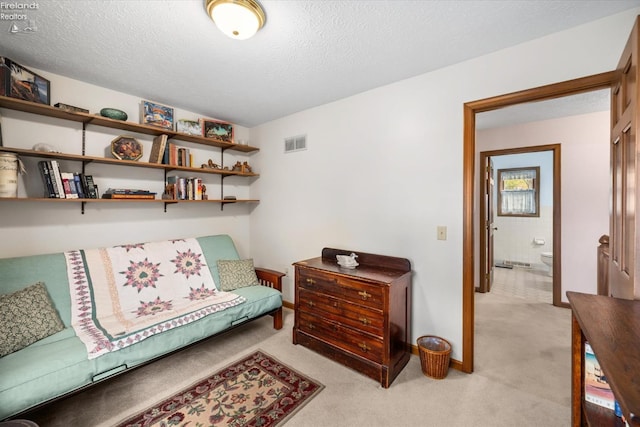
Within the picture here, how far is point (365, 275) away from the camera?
2.13m

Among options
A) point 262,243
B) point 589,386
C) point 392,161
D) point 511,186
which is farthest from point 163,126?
point 511,186

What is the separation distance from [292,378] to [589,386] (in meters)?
1.70

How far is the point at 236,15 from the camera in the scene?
143 cm

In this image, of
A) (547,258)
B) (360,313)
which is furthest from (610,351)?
(547,258)

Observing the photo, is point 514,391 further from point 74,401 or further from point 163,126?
point 163,126

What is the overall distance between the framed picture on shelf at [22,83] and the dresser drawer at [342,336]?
2774 mm

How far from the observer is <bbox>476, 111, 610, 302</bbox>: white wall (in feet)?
10.5

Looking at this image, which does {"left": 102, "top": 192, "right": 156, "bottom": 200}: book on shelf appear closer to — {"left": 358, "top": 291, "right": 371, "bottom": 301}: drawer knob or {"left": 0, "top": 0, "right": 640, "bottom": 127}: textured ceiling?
{"left": 0, "top": 0, "right": 640, "bottom": 127}: textured ceiling

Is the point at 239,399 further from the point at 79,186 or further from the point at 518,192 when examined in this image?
the point at 518,192

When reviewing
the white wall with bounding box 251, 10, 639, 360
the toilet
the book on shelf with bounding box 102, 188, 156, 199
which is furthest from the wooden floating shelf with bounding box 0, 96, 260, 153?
the toilet

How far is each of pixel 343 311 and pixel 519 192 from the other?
5.24 meters

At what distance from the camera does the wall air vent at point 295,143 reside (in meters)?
3.13

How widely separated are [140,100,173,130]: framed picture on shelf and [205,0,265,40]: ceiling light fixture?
160 cm

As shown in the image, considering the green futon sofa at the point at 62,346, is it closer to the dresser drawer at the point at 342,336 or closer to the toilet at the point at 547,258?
the dresser drawer at the point at 342,336
